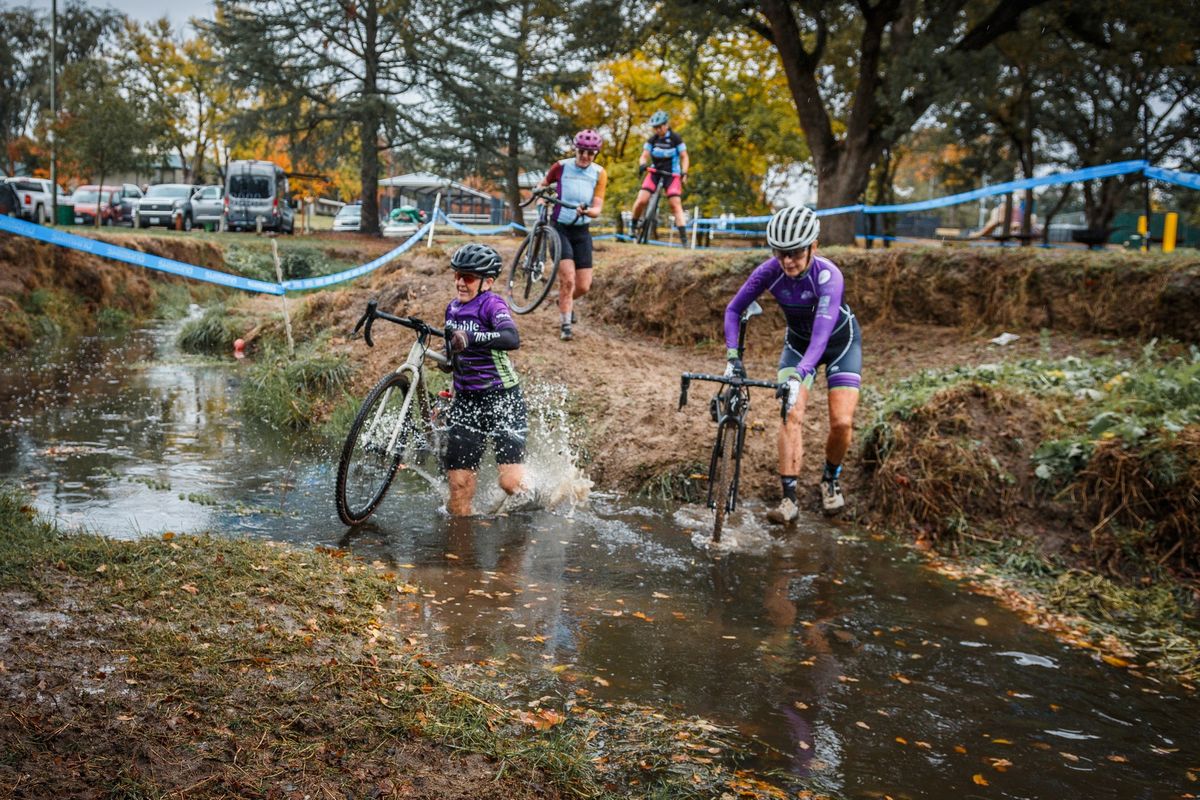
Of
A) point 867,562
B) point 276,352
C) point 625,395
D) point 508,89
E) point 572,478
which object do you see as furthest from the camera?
point 508,89

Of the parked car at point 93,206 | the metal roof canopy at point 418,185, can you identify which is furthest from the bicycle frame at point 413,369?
the metal roof canopy at point 418,185

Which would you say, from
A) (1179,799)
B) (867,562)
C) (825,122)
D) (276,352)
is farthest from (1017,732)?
(825,122)

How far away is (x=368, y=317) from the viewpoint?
6.99 metres

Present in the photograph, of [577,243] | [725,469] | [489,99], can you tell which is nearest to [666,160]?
[577,243]

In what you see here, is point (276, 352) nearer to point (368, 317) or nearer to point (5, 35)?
point (368, 317)

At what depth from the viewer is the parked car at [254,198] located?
35312mm

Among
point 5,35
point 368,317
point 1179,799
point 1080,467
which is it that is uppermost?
point 5,35

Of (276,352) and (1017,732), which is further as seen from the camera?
(276,352)

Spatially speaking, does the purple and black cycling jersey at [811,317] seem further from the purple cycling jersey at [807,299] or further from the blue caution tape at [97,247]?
the blue caution tape at [97,247]

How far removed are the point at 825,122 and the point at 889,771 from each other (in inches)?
697

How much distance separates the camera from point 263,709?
3959 mm

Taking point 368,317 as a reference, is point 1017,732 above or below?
below

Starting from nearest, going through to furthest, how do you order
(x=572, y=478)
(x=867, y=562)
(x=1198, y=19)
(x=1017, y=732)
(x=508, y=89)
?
(x=1017, y=732) → (x=867, y=562) → (x=572, y=478) → (x=1198, y=19) → (x=508, y=89)

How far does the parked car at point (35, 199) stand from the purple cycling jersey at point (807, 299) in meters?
26.9
